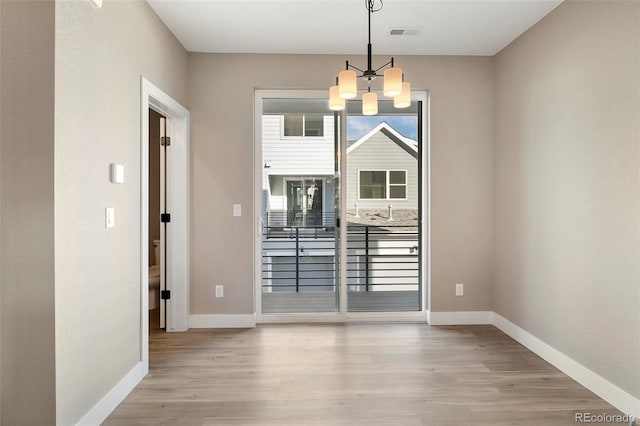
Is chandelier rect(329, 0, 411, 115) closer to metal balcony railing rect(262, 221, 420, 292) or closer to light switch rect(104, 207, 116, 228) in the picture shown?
light switch rect(104, 207, 116, 228)

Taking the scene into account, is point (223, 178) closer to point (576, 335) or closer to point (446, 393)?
point (446, 393)

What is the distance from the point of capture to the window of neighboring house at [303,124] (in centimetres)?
400

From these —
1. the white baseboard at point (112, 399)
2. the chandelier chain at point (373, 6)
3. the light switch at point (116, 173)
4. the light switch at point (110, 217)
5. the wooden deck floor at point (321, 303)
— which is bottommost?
the white baseboard at point (112, 399)

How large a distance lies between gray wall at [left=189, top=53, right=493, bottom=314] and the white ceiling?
18cm

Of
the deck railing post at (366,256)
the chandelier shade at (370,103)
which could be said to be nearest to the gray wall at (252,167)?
the deck railing post at (366,256)

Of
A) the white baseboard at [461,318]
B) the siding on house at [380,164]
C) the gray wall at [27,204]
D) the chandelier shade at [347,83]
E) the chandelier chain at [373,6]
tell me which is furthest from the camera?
the siding on house at [380,164]

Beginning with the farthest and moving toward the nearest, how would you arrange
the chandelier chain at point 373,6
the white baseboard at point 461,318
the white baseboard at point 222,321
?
the white baseboard at point 461,318, the white baseboard at point 222,321, the chandelier chain at point 373,6

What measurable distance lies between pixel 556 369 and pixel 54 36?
384cm

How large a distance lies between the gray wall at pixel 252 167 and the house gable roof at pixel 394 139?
26 cm

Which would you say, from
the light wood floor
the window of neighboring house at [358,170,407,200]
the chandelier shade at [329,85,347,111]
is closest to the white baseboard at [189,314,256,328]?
the light wood floor

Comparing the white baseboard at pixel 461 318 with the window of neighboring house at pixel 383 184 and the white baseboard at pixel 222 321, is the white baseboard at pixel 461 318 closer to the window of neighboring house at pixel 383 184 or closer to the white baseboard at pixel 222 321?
the window of neighboring house at pixel 383 184

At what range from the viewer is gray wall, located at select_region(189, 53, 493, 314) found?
381cm

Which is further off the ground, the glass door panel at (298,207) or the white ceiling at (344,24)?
the white ceiling at (344,24)

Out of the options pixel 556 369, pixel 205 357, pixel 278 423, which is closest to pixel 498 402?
pixel 556 369
